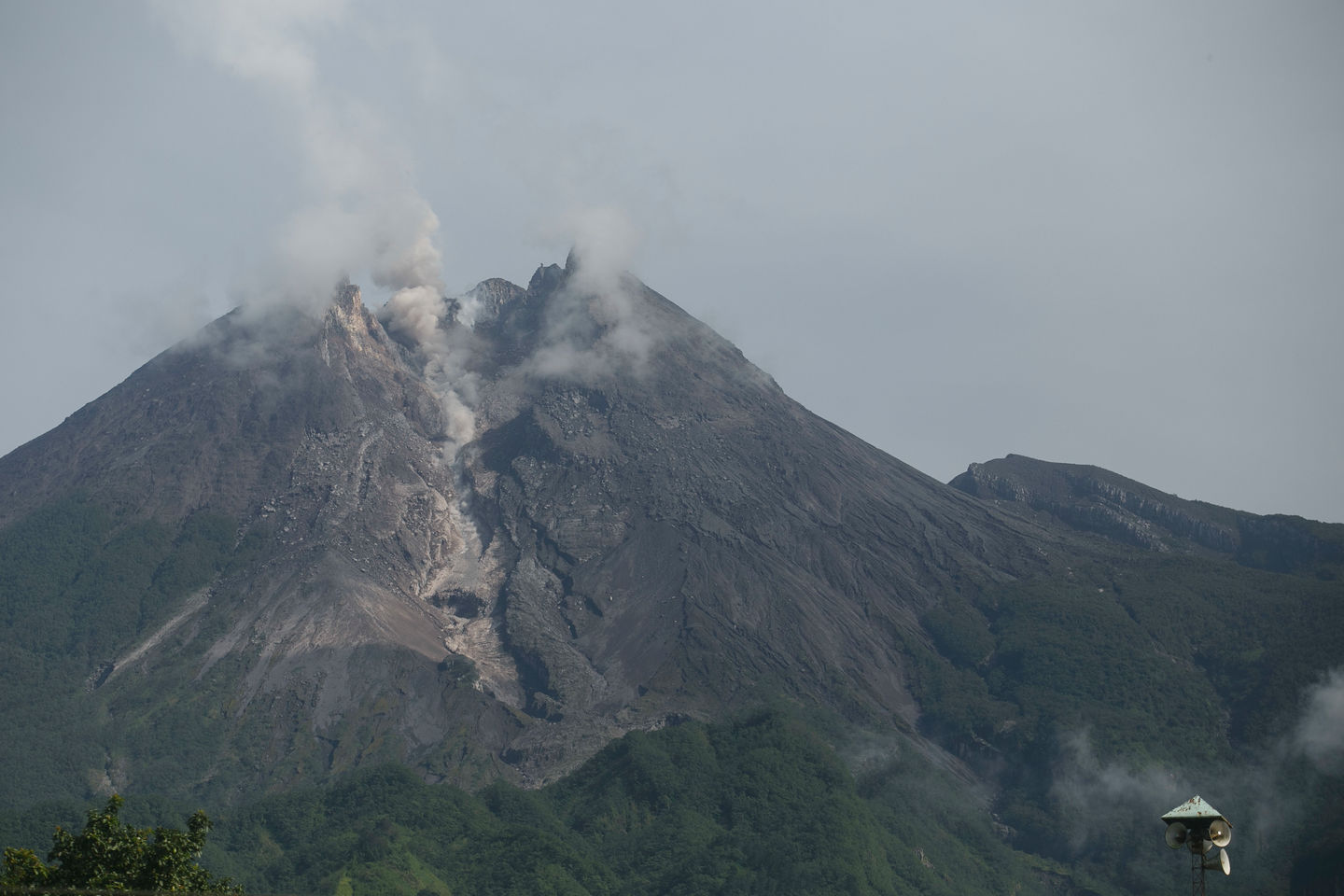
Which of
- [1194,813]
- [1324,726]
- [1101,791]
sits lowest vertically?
[1194,813]

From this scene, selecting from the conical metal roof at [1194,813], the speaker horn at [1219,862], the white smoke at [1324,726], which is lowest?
the speaker horn at [1219,862]

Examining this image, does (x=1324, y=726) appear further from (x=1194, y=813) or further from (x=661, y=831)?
(x=1194, y=813)

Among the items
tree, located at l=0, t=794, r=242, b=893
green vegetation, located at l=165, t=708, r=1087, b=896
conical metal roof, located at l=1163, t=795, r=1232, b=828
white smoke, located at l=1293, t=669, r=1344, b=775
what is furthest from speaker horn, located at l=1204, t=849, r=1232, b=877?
white smoke, located at l=1293, t=669, r=1344, b=775

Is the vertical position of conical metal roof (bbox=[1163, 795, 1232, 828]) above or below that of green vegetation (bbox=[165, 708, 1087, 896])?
above

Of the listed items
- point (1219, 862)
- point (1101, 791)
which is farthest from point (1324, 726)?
point (1219, 862)

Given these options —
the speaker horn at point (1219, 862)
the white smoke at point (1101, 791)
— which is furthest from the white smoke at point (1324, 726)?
the speaker horn at point (1219, 862)

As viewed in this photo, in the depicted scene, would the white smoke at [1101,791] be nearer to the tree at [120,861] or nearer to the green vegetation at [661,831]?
the green vegetation at [661,831]

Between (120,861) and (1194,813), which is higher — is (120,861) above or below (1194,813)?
below

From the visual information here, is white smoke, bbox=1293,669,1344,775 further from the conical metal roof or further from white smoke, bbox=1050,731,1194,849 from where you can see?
the conical metal roof

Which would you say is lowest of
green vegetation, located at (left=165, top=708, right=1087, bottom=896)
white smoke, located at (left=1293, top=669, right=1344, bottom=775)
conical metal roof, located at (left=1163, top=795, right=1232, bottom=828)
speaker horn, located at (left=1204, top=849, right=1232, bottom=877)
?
green vegetation, located at (left=165, top=708, right=1087, bottom=896)

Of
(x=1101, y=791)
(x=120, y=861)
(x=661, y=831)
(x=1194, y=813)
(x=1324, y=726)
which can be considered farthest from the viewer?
(x=1324, y=726)

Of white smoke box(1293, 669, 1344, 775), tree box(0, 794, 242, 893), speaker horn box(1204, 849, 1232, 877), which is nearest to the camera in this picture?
speaker horn box(1204, 849, 1232, 877)
